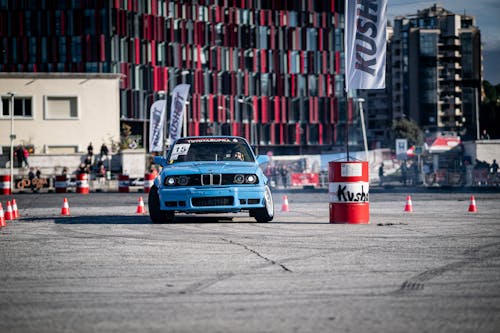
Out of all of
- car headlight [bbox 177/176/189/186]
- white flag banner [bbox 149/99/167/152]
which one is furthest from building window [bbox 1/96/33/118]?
car headlight [bbox 177/176/189/186]

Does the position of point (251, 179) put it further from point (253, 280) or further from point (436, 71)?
point (436, 71)

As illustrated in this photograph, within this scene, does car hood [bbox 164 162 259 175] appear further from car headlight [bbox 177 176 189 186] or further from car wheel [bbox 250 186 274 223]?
car wheel [bbox 250 186 274 223]

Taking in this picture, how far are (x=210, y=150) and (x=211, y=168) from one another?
146 cm

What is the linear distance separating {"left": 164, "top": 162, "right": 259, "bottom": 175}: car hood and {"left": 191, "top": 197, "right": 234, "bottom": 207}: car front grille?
48 centimetres

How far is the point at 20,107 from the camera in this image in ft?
232

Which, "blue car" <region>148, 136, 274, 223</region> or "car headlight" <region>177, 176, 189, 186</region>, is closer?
"blue car" <region>148, 136, 274, 223</region>

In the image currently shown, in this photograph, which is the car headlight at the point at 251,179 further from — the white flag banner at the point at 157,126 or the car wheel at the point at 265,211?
the white flag banner at the point at 157,126

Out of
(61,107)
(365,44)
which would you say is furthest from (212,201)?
(61,107)

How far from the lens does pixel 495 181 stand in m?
56.1

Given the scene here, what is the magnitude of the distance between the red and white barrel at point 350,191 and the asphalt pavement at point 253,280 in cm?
128

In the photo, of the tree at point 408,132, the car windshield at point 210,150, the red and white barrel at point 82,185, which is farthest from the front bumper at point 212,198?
the tree at point 408,132

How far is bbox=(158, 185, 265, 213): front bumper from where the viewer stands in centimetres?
1664

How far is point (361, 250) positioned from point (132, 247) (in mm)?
2748

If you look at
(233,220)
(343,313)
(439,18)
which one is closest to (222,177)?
(233,220)
